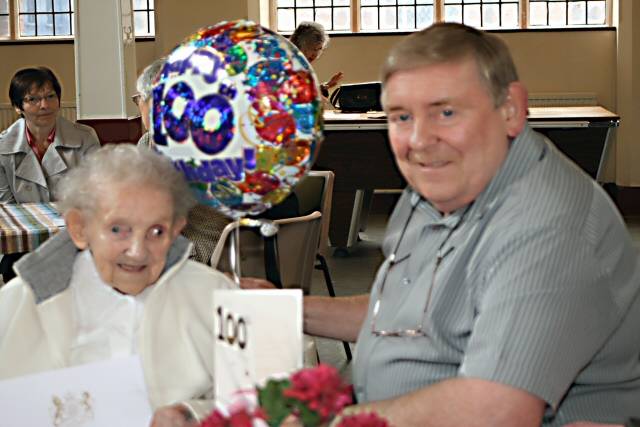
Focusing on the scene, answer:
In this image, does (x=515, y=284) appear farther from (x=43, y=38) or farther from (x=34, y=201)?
(x=43, y=38)

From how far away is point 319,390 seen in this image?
3.99ft

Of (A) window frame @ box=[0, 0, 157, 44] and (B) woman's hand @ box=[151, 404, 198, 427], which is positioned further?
(A) window frame @ box=[0, 0, 157, 44]

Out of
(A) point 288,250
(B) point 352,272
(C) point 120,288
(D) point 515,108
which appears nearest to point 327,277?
(A) point 288,250

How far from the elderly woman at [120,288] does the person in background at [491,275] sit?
0.35 metres

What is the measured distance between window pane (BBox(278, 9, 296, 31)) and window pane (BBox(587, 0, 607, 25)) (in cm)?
308

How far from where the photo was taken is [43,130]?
5.36m

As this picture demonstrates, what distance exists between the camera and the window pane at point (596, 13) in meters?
11.0

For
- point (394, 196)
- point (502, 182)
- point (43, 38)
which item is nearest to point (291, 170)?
point (502, 182)

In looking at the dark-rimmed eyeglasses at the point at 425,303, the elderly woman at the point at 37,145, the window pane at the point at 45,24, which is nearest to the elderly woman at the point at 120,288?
the dark-rimmed eyeglasses at the point at 425,303

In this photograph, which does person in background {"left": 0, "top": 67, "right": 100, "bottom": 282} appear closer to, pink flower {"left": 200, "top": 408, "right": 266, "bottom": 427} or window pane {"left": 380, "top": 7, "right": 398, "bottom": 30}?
pink flower {"left": 200, "top": 408, "right": 266, "bottom": 427}

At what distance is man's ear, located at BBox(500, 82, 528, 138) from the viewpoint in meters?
1.93

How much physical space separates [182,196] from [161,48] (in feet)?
30.9

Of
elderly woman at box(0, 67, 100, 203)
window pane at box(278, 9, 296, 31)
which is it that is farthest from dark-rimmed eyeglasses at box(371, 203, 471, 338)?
window pane at box(278, 9, 296, 31)

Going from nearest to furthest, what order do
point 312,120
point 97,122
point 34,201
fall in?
point 312,120 → point 34,201 → point 97,122
